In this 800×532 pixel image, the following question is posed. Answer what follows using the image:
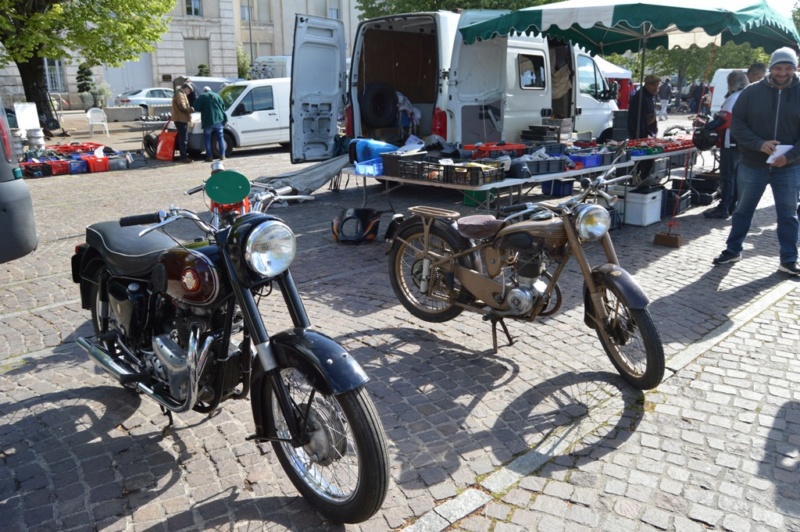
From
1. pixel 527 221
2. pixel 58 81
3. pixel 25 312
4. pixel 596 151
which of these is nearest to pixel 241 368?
pixel 527 221

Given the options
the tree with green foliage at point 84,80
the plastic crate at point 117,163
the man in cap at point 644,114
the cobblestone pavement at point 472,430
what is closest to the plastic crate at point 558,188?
the man in cap at point 644,114

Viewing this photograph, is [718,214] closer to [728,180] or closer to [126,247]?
[728,180]

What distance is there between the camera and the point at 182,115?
15.1m

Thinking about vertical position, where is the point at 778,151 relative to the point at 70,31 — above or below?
below

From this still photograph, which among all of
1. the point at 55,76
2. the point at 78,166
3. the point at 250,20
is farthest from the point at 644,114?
the point at 250,20

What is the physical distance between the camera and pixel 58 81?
3584 centimetres

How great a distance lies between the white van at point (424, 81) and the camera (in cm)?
995

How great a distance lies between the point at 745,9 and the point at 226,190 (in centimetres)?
811

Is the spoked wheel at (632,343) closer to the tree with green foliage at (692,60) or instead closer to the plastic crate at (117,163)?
the plastic crate at (117,163)

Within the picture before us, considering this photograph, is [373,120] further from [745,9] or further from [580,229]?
[580,229]

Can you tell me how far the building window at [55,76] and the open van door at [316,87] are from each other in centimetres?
3020

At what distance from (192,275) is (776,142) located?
5.65 meters

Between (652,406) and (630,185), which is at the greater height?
(630,185)

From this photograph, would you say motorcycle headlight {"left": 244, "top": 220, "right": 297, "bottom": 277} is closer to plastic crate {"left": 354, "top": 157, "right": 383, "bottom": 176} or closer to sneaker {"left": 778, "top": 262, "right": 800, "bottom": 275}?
plastic crate {"left": 354, "top": 157, "right": 383, "bottom": 176}
